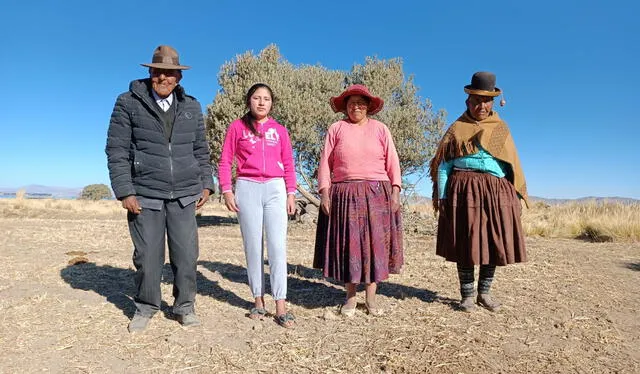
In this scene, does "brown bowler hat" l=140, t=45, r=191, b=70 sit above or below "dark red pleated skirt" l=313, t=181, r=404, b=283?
above

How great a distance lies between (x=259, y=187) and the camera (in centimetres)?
386

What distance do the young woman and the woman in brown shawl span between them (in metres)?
1.64

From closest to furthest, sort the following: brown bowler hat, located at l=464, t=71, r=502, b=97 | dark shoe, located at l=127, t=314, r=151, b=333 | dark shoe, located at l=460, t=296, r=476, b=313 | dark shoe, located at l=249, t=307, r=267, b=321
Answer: dark shoe, located at l=127, t=314, r=151, b=333
dark shoe, located at l=249, t=307, r=267, b=321
brown bowler hat, located at l=464, t=71, r=502, b=97
dark shoe, located at l=460, t=296, r=476, b=313

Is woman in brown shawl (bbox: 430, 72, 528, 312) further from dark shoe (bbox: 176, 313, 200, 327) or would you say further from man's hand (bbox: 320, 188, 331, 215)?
dark shoe (bbox: 176, 313, 200, 327)

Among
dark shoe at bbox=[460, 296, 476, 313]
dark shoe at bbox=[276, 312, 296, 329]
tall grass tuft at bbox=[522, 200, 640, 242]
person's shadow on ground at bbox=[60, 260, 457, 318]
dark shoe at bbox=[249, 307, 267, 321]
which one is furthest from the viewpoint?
tall grass tuft at bbox=[522, 200, 640, 242]

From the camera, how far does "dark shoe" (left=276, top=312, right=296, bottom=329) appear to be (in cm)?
380

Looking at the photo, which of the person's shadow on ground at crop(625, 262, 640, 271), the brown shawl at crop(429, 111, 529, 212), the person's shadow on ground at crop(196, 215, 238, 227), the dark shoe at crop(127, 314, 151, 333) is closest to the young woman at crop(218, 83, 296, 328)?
the dark shoe at crop(127, 314, 151, 333)

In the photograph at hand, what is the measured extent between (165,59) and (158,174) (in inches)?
36.8

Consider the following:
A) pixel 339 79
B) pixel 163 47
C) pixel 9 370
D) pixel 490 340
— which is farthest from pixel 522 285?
pixel 339 79

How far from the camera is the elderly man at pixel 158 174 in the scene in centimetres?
358

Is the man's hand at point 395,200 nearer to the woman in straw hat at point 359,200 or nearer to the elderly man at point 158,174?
the woman in straw hat at point 359,200

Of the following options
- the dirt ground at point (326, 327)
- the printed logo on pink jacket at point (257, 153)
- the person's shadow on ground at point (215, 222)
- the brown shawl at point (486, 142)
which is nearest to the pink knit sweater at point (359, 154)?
the printed logo on pink jacket at point (257, 153)

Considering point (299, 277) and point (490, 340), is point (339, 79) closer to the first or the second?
point (299, 277)

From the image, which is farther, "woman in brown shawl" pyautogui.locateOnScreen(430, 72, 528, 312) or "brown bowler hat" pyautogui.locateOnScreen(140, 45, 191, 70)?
"woman in brown shawl" pyautogui.locateOnScreen(430, 72, 528, 312)
